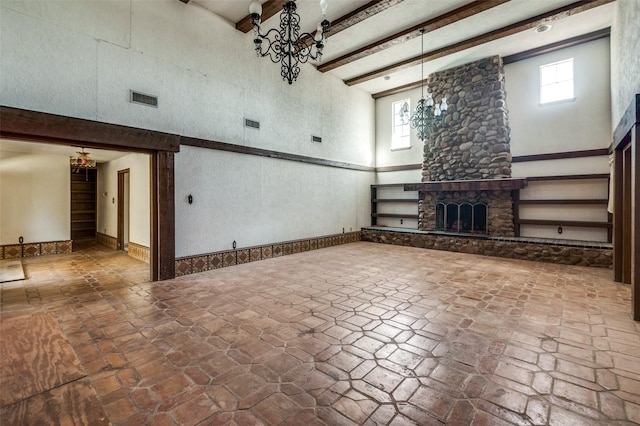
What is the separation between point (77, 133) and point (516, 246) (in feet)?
27.4

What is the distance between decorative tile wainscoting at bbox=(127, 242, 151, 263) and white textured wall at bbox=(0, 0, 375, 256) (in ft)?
5.69

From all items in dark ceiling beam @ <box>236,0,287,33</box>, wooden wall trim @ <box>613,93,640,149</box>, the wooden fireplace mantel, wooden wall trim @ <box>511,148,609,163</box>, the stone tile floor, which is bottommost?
the stone tile floor

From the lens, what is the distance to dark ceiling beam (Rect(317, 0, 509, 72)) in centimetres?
498

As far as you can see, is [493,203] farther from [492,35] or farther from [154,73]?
[154,73]

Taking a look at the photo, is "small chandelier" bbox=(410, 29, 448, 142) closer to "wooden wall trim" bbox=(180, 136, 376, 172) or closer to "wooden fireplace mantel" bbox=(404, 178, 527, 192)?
"wooden fireplace mantel" bbox=(404, 178, 527, 192)

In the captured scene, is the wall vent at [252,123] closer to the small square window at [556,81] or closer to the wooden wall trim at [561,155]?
the wooden wall trim at [561,155]

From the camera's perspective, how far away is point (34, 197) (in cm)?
681

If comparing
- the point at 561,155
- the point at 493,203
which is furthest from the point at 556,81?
the point at 493,203

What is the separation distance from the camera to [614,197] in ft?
14.2

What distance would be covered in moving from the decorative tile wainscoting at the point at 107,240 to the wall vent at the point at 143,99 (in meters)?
5.12

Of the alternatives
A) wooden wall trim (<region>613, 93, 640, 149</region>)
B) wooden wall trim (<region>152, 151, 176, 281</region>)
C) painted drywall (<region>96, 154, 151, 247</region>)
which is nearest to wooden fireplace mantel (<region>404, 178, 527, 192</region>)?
wooden wall trim (<region>613, 93, 640, 149</region>)

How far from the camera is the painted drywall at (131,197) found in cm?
611

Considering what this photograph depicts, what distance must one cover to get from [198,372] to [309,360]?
0.86 metres

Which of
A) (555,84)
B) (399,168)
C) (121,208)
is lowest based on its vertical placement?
(121,208)
